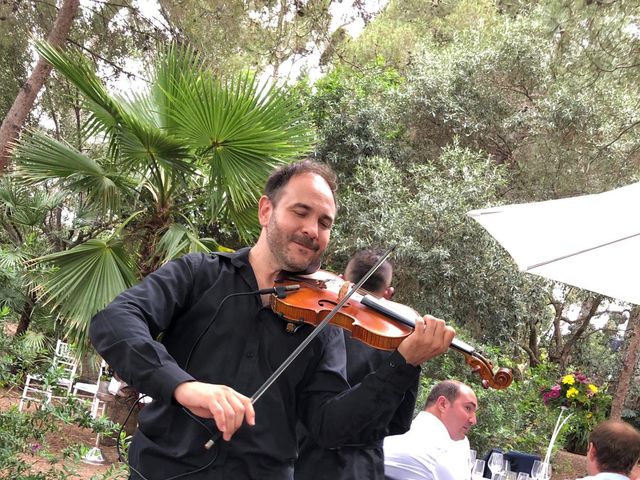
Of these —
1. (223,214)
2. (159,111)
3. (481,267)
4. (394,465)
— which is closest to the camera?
(394,465)

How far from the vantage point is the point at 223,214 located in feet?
20.5

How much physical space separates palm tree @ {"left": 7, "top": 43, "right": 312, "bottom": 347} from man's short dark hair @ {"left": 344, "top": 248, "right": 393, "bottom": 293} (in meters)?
2.15

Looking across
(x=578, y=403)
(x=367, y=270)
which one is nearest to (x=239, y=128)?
(x=367, y=270)

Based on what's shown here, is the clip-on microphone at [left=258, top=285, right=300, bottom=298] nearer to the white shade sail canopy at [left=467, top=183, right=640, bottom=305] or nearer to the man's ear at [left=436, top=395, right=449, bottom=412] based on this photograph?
the white shade sail canopy at [left=467, top=183, right=640, bottom=305]

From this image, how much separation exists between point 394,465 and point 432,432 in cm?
29

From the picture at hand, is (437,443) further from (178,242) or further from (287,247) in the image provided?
(178,242)

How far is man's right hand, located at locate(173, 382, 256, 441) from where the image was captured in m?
1.30

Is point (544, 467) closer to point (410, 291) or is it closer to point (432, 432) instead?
point (432, 432)

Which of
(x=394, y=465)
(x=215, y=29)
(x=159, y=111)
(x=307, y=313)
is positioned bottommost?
(x=394, y=465)

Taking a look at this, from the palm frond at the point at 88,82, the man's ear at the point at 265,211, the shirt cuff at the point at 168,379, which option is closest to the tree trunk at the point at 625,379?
the palm frond at the point at 88,82

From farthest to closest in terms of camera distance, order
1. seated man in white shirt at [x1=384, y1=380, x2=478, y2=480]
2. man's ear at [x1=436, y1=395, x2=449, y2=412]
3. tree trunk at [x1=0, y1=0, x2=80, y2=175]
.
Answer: tree trunk at [x1=0, y1=0, x2=80, y2=175]
man's ear at [x1=436, y1=395, x2=449, y2=412]
seated man in white shirt at [x1=384, y1=380, x2=478, y2=480]

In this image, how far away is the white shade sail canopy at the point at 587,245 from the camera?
3.58 metres

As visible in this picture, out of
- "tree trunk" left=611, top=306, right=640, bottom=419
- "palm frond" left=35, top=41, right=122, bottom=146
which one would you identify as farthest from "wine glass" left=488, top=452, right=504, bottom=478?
"tree trunk" left=611, top=306, right=640, bottom=419

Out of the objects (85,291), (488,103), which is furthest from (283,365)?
(488,103)
